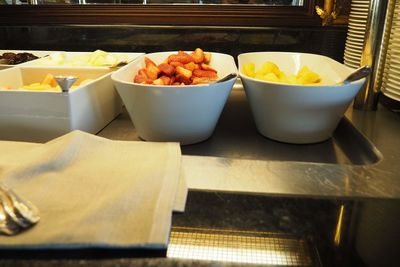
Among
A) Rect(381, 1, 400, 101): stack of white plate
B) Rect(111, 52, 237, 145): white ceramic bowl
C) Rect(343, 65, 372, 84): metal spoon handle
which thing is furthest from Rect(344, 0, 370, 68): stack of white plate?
Rect(111, 52, 237, 145): white ceramic bowl

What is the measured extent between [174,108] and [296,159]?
0.19 meters

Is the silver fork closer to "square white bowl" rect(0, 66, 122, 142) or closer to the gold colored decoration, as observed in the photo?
"square white bowl" rect(0, 66, 122, 142)

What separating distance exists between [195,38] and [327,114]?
1.50ft

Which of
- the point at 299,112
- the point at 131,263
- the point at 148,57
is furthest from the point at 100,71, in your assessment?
the point at 131,263

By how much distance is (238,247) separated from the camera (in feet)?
1.12

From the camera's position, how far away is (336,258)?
324 millimetres

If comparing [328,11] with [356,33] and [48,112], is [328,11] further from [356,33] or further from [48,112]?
[48,112]

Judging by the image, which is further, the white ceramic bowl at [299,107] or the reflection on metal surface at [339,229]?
the white ceramic bowl at [299,107]

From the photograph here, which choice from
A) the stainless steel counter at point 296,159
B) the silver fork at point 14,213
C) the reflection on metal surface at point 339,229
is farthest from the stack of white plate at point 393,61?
the silver fork at point 14,213

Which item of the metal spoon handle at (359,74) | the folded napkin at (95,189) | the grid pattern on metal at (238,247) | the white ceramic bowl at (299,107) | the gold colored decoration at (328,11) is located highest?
the gold colored decoration at (328,11)

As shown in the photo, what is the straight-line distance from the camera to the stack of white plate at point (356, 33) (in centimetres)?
76

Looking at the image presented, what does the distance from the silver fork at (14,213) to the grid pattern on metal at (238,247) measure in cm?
13

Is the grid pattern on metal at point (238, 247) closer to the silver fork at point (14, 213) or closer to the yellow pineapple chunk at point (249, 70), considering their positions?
the silver fork at point (14, 213)

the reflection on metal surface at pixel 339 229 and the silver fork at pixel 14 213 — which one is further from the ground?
the silver fork at pixel 14 213
